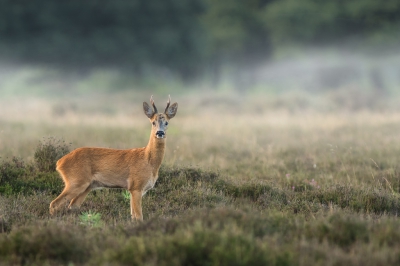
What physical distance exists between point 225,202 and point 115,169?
188cm

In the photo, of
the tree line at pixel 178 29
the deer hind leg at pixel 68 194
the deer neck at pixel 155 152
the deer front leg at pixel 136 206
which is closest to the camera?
the deer front leg at pixel 136 206

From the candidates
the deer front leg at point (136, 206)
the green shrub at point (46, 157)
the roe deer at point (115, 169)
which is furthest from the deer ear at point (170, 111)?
the green shrub at point (46, 157)

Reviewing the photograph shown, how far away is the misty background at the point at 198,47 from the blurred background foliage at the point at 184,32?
0.08 metres

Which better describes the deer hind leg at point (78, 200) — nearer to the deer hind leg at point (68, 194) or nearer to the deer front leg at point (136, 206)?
the deer hind leg at point (68, 194)

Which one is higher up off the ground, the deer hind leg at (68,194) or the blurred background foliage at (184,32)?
the blurred background foliage at (184,32)

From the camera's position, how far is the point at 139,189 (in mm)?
8602

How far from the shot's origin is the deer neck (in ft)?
29.1

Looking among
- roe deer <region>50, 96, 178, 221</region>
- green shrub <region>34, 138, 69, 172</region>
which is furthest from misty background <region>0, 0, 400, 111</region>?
roe deer <region>50, 96, 178, 221</region>

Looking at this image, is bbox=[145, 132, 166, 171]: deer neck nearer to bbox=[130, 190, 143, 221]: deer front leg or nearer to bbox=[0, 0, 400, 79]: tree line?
bbox=[130, 190, 143, 221]: deer front leg

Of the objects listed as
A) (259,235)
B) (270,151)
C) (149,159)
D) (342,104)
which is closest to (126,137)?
(270,151)

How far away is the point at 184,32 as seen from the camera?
4538cm

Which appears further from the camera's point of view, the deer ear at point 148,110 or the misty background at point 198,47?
the misty background at point 198,47

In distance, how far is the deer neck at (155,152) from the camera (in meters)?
8.88

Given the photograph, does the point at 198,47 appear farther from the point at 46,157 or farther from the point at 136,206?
the point at 136,206
